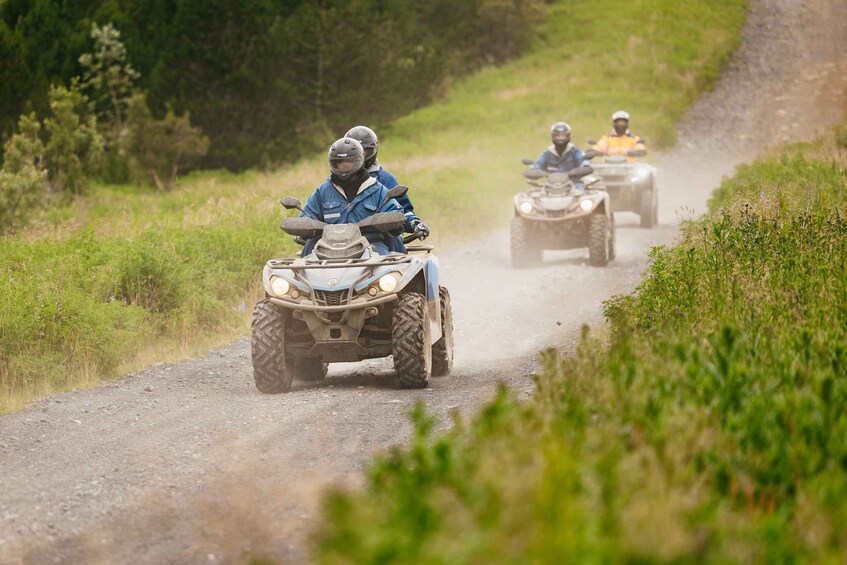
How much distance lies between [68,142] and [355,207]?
25397mm

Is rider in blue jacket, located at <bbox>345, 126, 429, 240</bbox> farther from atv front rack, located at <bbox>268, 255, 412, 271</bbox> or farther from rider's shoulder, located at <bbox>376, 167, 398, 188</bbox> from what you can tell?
atv front rack, located at <bbox>268, 255, 412, 271</bbox>

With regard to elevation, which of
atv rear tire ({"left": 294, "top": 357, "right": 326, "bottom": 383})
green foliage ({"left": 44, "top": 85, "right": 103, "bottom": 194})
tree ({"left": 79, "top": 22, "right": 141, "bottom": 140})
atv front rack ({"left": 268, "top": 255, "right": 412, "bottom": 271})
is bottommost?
atv rear tire ({"left": 294, "top": 357, "right": 326, "bottom": 383})

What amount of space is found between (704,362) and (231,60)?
109 feet

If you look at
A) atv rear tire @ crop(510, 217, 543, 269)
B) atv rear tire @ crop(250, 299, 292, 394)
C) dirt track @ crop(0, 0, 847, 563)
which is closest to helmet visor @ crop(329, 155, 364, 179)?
atv rear tire @ crop(250, 299, 292, 394)

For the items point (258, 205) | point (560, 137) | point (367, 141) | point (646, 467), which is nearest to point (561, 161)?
point (560, 137)

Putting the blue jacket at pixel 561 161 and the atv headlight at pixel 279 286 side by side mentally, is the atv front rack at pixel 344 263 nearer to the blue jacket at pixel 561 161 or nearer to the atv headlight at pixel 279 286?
the atv headlight at pixel 279 286

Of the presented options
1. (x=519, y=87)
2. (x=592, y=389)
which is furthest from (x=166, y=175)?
(x=592, y=389)

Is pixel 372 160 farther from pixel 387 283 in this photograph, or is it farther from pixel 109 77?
pixel 109 77

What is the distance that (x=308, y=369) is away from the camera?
1151 centimetres

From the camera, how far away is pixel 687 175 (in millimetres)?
34562

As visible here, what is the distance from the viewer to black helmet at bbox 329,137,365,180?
11250mm

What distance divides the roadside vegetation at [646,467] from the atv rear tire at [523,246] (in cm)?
1027

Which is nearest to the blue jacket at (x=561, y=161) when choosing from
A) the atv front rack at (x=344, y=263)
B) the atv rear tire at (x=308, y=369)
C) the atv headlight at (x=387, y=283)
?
the atv rear tire at (x=308, y=369)

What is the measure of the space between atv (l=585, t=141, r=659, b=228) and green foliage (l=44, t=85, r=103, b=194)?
639 inches
